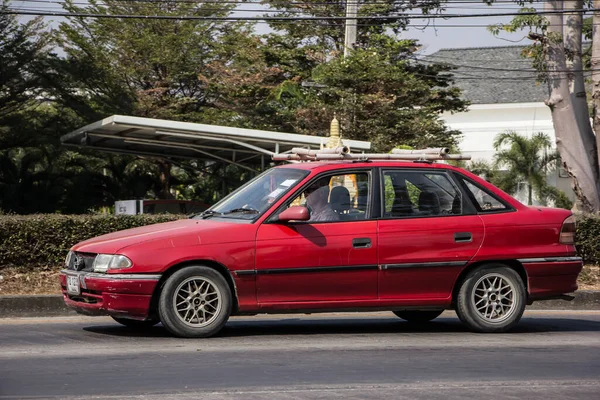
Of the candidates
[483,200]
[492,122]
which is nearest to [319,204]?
[483,200]

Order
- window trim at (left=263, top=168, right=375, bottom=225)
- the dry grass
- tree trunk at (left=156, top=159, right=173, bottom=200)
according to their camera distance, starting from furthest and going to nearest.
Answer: tree trunk at (left=156, top=159, right=173, bottom=200)
the dry grass
window trim at (left=263, top=168, right=375, bottom=225)

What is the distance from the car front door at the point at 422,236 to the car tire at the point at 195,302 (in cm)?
152

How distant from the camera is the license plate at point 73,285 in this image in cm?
903

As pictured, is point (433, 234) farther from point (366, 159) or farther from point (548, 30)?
point (548, 30)

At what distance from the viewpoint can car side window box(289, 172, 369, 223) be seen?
9.38 meters

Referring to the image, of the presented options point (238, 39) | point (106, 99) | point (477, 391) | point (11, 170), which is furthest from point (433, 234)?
point (238, 39)

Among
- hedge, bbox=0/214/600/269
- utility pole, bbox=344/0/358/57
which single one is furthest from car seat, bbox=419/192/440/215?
utility pole, bbox=344/0/358/57

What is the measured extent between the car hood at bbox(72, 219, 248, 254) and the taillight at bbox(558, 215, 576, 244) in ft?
10.7

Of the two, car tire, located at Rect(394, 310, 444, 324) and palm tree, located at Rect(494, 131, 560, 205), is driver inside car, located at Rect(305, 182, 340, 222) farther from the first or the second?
palm tree, located at Rect(494, 131, 560, 205)

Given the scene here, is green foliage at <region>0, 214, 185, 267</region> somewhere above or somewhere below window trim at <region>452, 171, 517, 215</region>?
below

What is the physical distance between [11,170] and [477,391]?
24.0 m

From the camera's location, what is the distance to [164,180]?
3600cm

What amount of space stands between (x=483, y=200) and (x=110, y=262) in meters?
3.67

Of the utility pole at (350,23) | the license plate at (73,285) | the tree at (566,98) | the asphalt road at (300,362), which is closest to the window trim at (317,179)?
the asphalt road at (300,362)
